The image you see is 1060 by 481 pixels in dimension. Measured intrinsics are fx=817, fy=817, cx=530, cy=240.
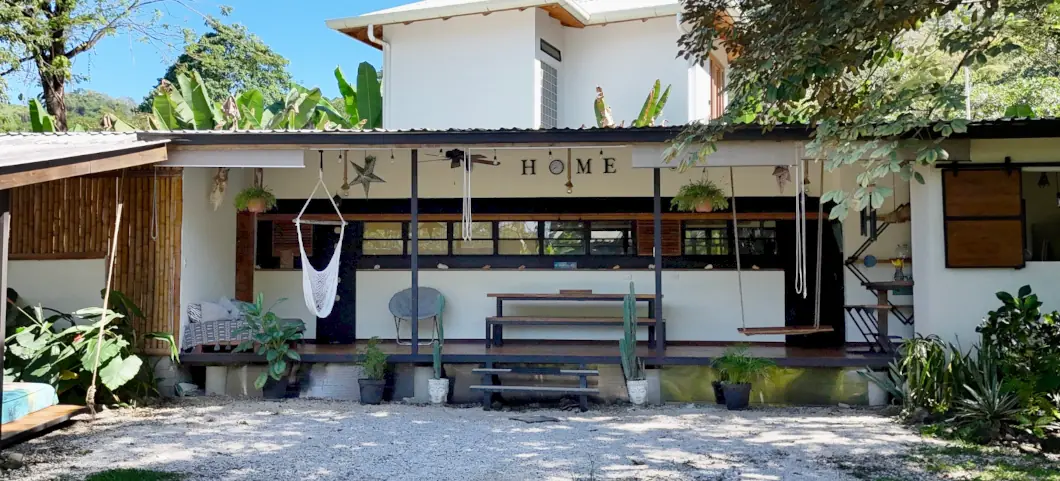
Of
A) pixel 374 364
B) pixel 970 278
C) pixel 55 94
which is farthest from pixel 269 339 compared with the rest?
pixel 55 94

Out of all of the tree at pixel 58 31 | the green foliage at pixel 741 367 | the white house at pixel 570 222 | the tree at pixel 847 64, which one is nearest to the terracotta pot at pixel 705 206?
the white house at pixel 570 222

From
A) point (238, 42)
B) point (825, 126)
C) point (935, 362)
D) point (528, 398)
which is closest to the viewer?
point (825, 126)

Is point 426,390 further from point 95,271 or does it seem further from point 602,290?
point 95,271

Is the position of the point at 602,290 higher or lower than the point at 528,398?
higher

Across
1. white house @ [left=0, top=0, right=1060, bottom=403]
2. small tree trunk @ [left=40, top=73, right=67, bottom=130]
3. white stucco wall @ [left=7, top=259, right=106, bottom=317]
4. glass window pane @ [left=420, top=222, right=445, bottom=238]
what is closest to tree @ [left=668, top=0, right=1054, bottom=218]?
white house @ [left=0, top=0, right=1060, bottom=403]

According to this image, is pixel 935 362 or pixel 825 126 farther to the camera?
pixel 935 362

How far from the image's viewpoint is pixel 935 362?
7.08 meters

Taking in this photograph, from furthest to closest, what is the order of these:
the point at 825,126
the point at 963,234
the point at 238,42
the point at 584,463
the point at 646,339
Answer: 1. the point at 238,42
2. the point at 646,339
3. the point at 963,234
4. the point at 584,463
5. the point at 825,126

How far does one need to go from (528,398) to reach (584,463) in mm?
2574

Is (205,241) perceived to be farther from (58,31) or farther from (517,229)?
(58,31)

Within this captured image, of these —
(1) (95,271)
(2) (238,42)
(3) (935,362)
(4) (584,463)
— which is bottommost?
(4) (584,463)

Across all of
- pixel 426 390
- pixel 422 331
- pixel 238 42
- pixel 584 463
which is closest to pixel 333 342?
pixel 422 331

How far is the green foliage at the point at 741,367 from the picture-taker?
779 cm

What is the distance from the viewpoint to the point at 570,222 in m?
10.3
